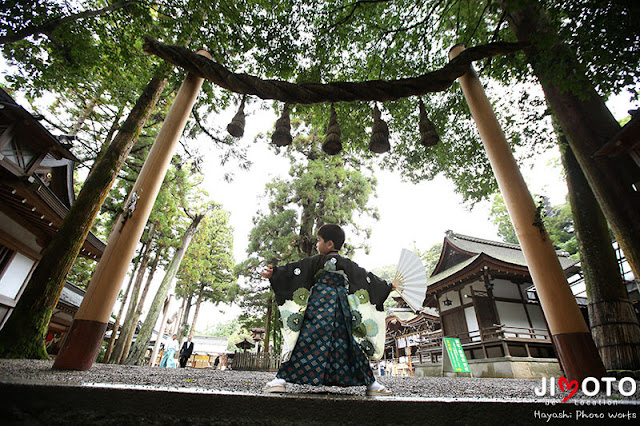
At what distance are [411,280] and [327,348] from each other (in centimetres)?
124

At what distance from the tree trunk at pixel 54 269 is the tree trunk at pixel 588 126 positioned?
6.36m

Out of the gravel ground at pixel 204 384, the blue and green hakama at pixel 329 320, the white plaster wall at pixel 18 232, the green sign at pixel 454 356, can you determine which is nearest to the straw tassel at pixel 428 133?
the blue and green hakama at pixel 329 320

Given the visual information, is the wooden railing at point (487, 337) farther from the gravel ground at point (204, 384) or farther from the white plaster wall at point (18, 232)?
the white plaster wall at point (18, 232)

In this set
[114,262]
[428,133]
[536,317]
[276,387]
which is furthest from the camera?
[536,317]

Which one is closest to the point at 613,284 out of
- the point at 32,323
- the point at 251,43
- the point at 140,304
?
the point at 251,43

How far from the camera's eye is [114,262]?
2.80m

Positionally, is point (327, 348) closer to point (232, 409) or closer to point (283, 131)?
point (232, 409)

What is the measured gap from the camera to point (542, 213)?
3.64 meters

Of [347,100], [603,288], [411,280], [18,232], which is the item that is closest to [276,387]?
[411,280]

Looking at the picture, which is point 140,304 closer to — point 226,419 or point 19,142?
point 19,142

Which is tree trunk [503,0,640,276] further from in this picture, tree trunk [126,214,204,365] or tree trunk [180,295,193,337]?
tree trunk [180,295,193,337]

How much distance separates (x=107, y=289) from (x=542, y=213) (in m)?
5.14

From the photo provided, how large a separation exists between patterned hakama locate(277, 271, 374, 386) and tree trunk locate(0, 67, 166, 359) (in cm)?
435

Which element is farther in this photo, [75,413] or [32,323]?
[32,323]
